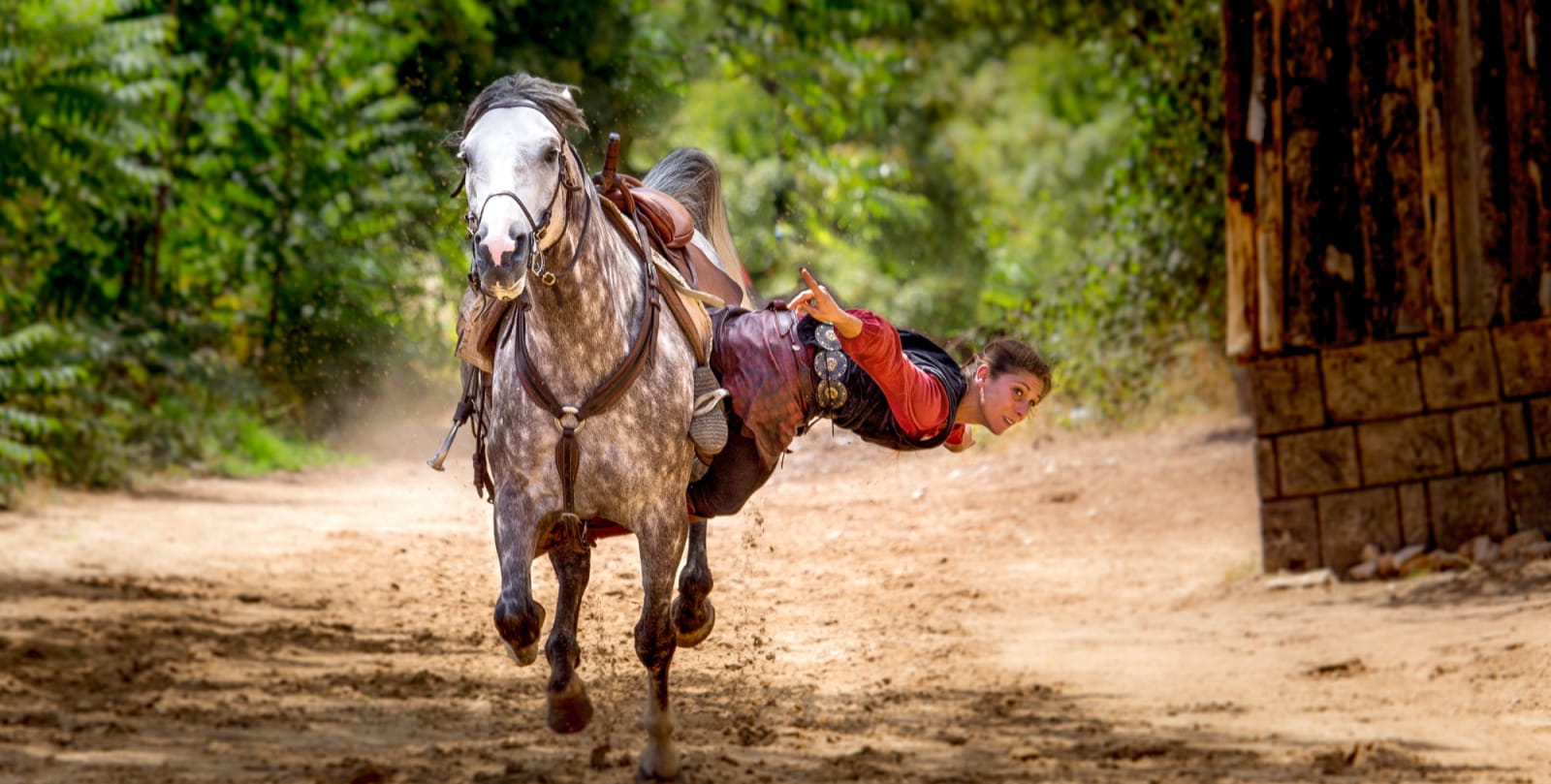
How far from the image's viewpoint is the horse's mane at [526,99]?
5.00 metres

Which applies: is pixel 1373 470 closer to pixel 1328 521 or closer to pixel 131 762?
pixel 1328 521

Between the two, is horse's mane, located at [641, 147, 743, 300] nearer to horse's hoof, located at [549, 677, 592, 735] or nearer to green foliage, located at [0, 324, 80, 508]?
horse's hoof, located at [549, 677, 592, 735]

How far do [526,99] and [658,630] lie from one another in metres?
1.87

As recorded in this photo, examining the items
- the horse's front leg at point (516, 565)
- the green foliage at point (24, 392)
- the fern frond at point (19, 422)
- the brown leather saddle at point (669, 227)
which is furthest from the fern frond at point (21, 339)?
the horse's front leg at point (516, 565)

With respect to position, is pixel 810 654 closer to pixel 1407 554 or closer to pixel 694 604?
pixel 694 604

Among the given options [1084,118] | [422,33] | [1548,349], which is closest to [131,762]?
[1548,349]

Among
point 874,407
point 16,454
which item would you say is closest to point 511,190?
point 874,407

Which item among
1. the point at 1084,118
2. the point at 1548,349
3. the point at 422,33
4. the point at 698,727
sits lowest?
the point at 698,727

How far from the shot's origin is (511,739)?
7027mm

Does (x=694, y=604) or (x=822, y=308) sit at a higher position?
(x=822, y=308)

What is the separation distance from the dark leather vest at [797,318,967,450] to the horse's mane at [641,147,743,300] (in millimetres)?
1272

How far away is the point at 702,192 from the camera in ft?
23.7

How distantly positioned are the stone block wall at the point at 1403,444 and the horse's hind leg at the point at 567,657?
211 inches

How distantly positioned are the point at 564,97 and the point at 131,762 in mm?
3234
